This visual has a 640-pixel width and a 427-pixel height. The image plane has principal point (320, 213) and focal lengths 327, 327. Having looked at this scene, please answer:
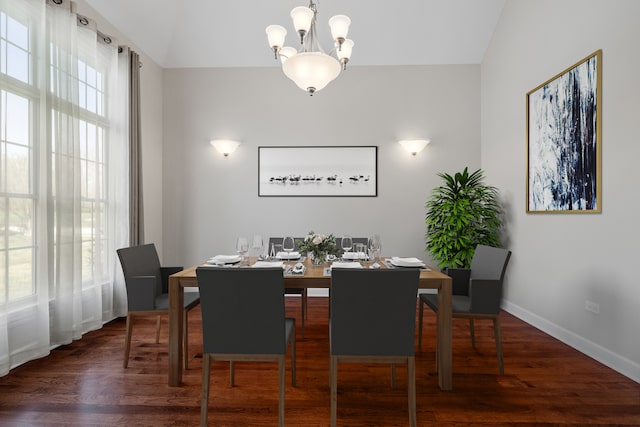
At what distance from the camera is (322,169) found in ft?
14.0

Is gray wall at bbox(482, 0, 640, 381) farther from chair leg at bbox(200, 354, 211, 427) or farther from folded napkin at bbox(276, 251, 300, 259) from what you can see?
chair leg at bbox(200, 354, 211, 427)

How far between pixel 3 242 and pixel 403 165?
12.9ft

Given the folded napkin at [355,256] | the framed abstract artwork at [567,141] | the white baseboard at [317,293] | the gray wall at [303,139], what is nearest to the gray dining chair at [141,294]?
the folded napkin at [355,256]

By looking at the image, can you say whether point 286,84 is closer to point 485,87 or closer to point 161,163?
point 161,163

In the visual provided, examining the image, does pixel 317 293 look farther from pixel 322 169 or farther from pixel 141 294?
pixel 141 294

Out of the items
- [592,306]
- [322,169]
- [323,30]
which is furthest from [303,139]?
[592,306]

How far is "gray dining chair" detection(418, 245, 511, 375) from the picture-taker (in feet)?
7.52

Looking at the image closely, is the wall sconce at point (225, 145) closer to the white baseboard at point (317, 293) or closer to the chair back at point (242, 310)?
the white baseboard at point (317, 293)

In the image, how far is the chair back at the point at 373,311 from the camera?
1610 millimetres

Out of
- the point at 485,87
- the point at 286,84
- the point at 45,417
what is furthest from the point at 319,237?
the point at 485,87

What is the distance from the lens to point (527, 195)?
11.1 feet

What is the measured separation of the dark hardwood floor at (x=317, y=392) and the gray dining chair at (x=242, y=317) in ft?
1.23

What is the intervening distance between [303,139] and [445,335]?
2992 millimetres

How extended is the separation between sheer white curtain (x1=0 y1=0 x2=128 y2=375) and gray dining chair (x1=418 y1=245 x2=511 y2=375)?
2.94 metres
